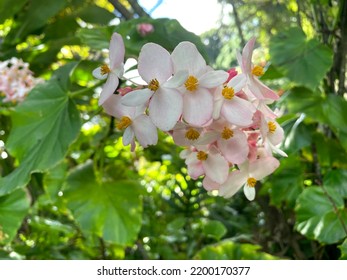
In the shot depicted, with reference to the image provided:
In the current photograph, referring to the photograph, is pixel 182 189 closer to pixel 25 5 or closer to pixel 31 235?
pixel 31 235

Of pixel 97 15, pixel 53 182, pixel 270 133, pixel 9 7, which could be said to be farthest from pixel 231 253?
pixel 9 7

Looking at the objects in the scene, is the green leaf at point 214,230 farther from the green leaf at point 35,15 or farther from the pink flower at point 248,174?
the green leaf at point 35,15

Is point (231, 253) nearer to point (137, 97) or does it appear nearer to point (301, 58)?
point (301, 58)

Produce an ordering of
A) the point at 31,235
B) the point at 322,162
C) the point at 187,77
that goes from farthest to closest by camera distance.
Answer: the point at 31,235 < the point at 322,162 < the point at 187,77

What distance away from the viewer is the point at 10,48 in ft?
4.35

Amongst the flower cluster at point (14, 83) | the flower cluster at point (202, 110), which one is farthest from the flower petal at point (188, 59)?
the flower cluster at point (14, 83)

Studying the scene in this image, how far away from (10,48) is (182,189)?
60 centimetres

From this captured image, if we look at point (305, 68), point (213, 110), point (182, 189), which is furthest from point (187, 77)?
point (182, 189)

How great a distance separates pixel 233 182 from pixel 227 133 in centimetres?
7

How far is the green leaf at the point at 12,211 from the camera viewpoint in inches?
33.9

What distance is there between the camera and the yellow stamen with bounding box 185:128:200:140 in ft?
1.42

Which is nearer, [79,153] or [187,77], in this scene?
[187,77]

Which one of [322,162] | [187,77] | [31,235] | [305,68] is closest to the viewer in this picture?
[187,77]

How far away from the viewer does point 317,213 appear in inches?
32.4
